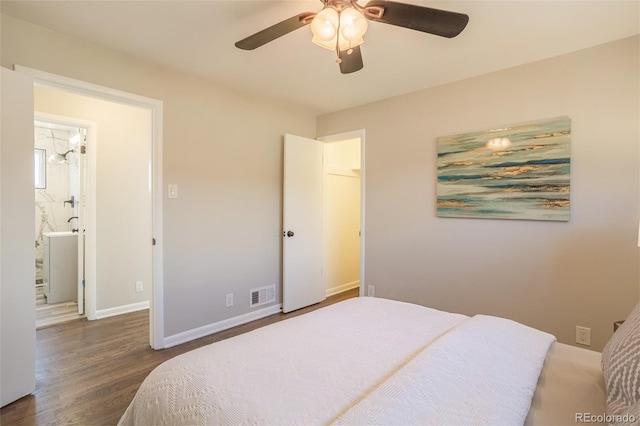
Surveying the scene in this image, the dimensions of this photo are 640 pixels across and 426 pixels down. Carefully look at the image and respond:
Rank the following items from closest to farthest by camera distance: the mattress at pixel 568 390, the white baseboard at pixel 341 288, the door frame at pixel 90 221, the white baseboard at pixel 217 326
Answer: the mattress at pixel 568 390 < the white baseboard at pixel 217 326 < the door frame at pixel 90 221 < the white baseboard at pixel 341 288

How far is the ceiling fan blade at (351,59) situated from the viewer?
1.76m

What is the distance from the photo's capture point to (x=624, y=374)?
853 millimetres

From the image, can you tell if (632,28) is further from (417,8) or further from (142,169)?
Answer: (142,169)

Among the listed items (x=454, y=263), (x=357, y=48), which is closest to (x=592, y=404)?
(x=357, y=48)

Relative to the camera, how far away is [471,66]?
252cm

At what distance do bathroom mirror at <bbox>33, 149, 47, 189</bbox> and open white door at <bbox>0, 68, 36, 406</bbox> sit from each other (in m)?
3.15

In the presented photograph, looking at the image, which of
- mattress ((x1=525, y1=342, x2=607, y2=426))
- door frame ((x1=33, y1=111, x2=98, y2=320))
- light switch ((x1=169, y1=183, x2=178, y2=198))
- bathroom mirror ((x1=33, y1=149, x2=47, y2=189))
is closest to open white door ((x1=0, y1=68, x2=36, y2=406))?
light switch ((x1=169, y1=183, x2=178, y2=198))

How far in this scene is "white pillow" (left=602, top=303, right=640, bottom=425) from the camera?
2.54ft

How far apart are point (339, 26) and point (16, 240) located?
221 centimetres

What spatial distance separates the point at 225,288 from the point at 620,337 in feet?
9.29

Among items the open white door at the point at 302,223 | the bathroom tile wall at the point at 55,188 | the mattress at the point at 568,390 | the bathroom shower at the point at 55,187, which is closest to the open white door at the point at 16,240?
the open white door at the point at 302,223

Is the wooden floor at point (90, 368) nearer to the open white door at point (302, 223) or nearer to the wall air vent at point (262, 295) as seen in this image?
the wall air vent at point (262, 295)

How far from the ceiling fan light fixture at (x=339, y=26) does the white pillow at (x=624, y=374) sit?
5.24 ft

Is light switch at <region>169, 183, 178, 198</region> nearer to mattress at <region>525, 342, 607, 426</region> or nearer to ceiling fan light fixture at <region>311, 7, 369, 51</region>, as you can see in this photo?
ceiling fan light fixture at <region>311, 7, 369, 51</region>
